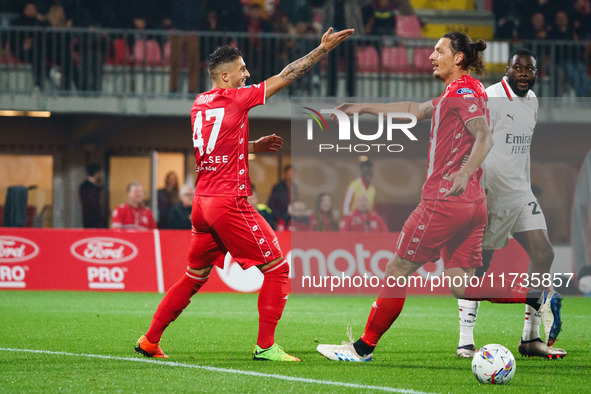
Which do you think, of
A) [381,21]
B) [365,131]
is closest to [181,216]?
[381,21]

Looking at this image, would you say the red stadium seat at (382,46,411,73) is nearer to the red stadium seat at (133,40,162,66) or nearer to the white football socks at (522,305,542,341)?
the red stadium seat at (133,40,162,66)

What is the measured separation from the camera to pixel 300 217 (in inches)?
432

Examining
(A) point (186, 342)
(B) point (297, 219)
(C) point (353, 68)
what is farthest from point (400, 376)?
(C) point (353, 68)

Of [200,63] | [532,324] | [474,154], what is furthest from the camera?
[200,63]

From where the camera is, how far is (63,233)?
556 inches

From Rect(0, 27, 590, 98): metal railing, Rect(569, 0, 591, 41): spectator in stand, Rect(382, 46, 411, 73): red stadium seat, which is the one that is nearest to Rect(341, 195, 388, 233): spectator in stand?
Rect(0, 27, 590, 98): metal railing

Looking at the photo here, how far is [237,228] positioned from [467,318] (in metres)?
1.91

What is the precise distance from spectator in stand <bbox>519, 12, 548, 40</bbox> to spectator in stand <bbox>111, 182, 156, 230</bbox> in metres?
8.69

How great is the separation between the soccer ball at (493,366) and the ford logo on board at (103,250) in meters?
8.95

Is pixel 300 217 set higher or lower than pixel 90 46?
lower

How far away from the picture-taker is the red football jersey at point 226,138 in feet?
21.3

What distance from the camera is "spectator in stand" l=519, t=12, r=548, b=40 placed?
18797 millimetres

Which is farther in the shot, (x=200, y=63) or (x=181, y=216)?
(x=200, y=63)

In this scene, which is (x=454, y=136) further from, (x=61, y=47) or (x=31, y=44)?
(x=31, y=44)
